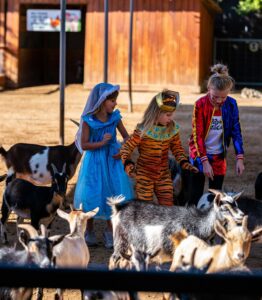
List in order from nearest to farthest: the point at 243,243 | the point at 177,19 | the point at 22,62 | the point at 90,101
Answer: the point at 243,243 < the point at 90,101 < the point at 177,19 < the point at 22,62

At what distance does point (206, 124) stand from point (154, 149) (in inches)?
23.8

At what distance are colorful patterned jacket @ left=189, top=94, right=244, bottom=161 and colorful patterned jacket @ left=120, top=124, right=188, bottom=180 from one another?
30 cm

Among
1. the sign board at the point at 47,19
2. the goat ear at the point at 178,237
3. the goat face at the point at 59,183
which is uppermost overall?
the sign board at the point at 47,19

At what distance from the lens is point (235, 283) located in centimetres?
143

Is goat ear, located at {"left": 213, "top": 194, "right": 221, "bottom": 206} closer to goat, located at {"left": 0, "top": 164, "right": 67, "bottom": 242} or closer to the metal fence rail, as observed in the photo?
goat, located at {"left": 0, "top": 164, "right": 67, "bottom": 242}

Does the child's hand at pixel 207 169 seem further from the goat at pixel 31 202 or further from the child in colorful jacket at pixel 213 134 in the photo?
the goat at pixel 31 202

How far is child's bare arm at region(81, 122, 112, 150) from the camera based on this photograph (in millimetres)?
6816

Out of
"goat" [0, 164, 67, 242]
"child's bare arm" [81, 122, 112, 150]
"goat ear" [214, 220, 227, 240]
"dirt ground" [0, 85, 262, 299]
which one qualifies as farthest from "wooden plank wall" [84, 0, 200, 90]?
"goat ear" [214, 220, 227, 240]

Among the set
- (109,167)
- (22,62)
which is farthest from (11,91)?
(109,167)

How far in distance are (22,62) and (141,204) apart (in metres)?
26.4

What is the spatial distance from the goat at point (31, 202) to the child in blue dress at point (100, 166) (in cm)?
23

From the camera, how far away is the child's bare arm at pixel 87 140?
6816 millimetres

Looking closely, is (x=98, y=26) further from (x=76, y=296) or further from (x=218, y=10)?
(x=76, y=296)

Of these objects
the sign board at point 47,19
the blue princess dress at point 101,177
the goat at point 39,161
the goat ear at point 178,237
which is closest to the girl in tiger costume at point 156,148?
the blue princess dress at point 101,177
